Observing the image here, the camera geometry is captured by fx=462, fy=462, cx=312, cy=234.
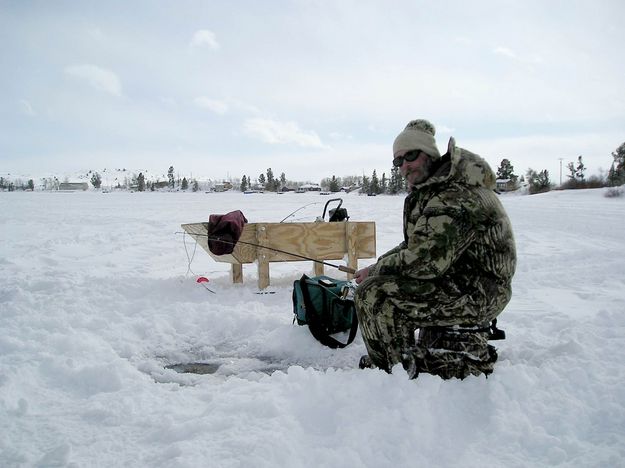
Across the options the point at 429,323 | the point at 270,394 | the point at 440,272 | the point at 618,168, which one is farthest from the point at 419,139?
the point at 618,168

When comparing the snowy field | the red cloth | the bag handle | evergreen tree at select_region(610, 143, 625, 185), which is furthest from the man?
evergreen tree at select_region(610, 143, 625, 185)

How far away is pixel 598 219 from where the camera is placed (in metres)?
16.6

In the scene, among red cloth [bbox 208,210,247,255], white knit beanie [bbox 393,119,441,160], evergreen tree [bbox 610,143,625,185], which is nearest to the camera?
white knit beanie [bbox 393,119,441,160]

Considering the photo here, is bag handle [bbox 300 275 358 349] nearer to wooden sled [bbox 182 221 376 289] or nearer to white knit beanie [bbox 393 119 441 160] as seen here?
white knit beanie [bbox 393 119 441 160]

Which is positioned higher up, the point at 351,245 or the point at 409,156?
the point at 409,156

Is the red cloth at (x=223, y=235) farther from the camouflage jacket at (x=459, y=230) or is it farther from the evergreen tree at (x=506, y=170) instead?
the evergreen tree at (x=506, y=170)

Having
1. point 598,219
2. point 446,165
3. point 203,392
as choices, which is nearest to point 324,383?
point 203,392

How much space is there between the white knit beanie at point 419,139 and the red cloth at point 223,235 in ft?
10.4

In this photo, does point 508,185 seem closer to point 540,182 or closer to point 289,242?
point 540,182

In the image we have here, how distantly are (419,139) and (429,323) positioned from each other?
3.97 ft

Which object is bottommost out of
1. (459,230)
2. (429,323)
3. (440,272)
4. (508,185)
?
(429,323)

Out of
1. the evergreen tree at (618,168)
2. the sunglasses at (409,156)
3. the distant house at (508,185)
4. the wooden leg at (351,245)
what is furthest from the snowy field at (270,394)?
the distant house at (508,185)

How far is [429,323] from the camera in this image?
301 cm

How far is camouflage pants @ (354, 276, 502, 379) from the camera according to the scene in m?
2.94
